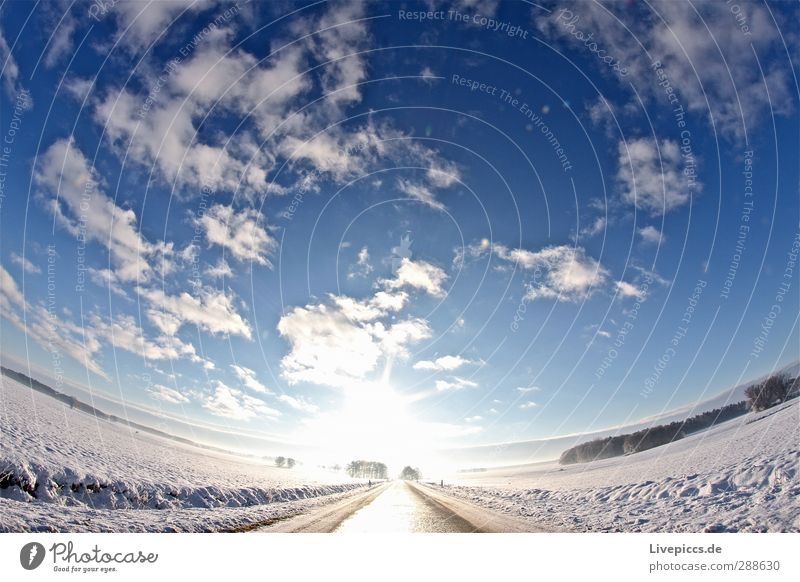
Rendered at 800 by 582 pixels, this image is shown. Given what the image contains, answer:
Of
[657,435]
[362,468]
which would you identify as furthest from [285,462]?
[657,435]

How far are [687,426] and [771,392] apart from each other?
29.0 metres

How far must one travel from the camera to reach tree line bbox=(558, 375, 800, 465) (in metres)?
46.0

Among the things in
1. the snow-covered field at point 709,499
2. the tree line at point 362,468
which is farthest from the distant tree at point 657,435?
the tree line at point 362,468

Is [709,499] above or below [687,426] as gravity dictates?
above
